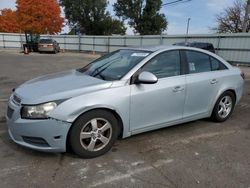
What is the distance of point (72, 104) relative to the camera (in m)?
3.23

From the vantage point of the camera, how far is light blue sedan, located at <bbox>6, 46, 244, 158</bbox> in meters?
3.23

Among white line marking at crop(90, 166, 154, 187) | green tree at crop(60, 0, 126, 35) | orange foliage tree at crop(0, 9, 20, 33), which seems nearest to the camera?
white line marking at crop(90, 166, 154, 187)

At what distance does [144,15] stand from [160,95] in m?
42.3

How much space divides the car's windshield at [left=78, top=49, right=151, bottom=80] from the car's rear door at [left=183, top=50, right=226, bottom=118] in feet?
2.83

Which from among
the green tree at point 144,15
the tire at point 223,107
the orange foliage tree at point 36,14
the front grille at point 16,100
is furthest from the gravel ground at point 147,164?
the orange foliage tree at point 36,14

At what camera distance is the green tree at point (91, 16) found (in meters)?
46.9

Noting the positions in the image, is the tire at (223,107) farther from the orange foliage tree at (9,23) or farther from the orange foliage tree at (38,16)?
the orange foliage tree at (9,23)

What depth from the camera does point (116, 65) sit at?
4.17 meters

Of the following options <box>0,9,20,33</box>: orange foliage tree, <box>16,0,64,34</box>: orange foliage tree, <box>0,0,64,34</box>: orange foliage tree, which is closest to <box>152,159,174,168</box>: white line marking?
<box>0,0,64,34</box>: orange foliage tree

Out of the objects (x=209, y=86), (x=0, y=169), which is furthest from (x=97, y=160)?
(x=209, y=86)

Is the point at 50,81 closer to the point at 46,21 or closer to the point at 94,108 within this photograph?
the point at 94,108

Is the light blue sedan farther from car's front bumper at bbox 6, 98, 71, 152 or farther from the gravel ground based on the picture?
the gravel ground

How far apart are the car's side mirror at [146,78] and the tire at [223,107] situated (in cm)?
177

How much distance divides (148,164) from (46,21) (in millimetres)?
47977
